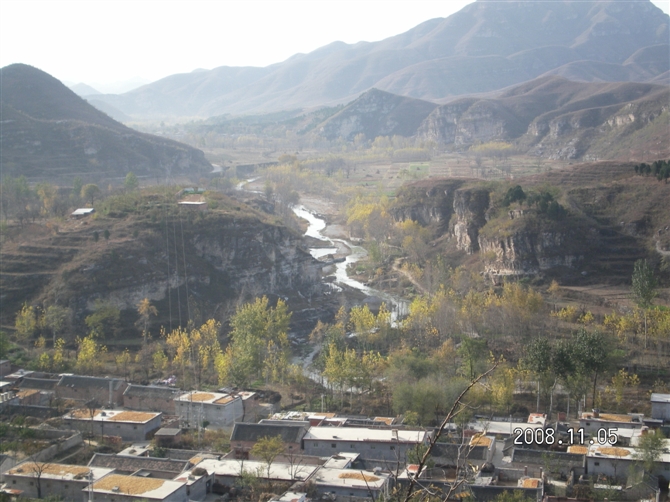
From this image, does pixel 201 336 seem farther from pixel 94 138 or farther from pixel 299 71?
pixel 299 71

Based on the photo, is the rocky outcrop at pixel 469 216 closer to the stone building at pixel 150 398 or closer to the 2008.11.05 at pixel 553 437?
the stone building at pixel 150 398

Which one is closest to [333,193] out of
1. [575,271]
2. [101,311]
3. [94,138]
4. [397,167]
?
[397,167]

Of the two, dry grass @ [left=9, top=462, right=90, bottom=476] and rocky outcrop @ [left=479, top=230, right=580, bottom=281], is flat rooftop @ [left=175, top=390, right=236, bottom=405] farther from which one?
rocky outcrop @ [left=479, top=230, right=580, bottom=281]

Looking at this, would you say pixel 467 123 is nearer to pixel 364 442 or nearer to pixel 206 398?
pixel 206 398

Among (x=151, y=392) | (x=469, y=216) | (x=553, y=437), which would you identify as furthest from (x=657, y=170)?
(x=151, y=392)

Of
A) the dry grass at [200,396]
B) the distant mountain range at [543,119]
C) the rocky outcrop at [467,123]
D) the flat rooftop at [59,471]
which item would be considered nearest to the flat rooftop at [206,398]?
the dry grass at [200,396]
